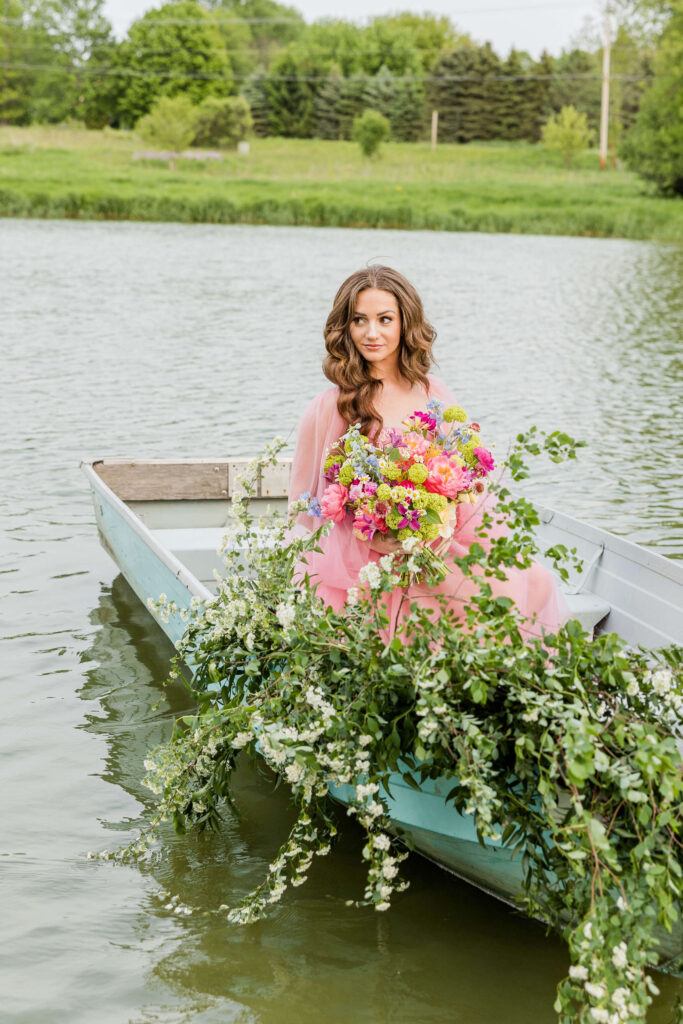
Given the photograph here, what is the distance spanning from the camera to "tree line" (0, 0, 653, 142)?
74.3 metres

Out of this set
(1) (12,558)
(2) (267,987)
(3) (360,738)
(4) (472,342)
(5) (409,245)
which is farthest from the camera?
(5) (409,245)

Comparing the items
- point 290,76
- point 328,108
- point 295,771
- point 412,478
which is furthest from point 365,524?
point 290,76

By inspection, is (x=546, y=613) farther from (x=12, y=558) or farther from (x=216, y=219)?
(x=216, y=219)

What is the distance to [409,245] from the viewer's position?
31.1 m

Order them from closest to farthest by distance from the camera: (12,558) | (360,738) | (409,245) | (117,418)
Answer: (360,738)
(12,558)
(117,418)
(409,245)

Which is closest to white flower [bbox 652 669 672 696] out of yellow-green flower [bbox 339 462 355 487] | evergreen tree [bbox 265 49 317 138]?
yellow-green flower [bbox 339 462 355 487]

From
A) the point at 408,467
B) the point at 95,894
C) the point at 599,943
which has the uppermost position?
the point at 408,467

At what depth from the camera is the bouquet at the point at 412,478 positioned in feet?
12.3

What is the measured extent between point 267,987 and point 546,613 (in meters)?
1.50

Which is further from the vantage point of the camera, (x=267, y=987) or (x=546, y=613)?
(x=546, y=613)

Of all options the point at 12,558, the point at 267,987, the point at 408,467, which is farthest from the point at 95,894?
the point at 12,558

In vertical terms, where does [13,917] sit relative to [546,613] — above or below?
below

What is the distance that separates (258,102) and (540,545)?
7406 cm

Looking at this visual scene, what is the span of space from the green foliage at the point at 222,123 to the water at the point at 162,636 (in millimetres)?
40217
